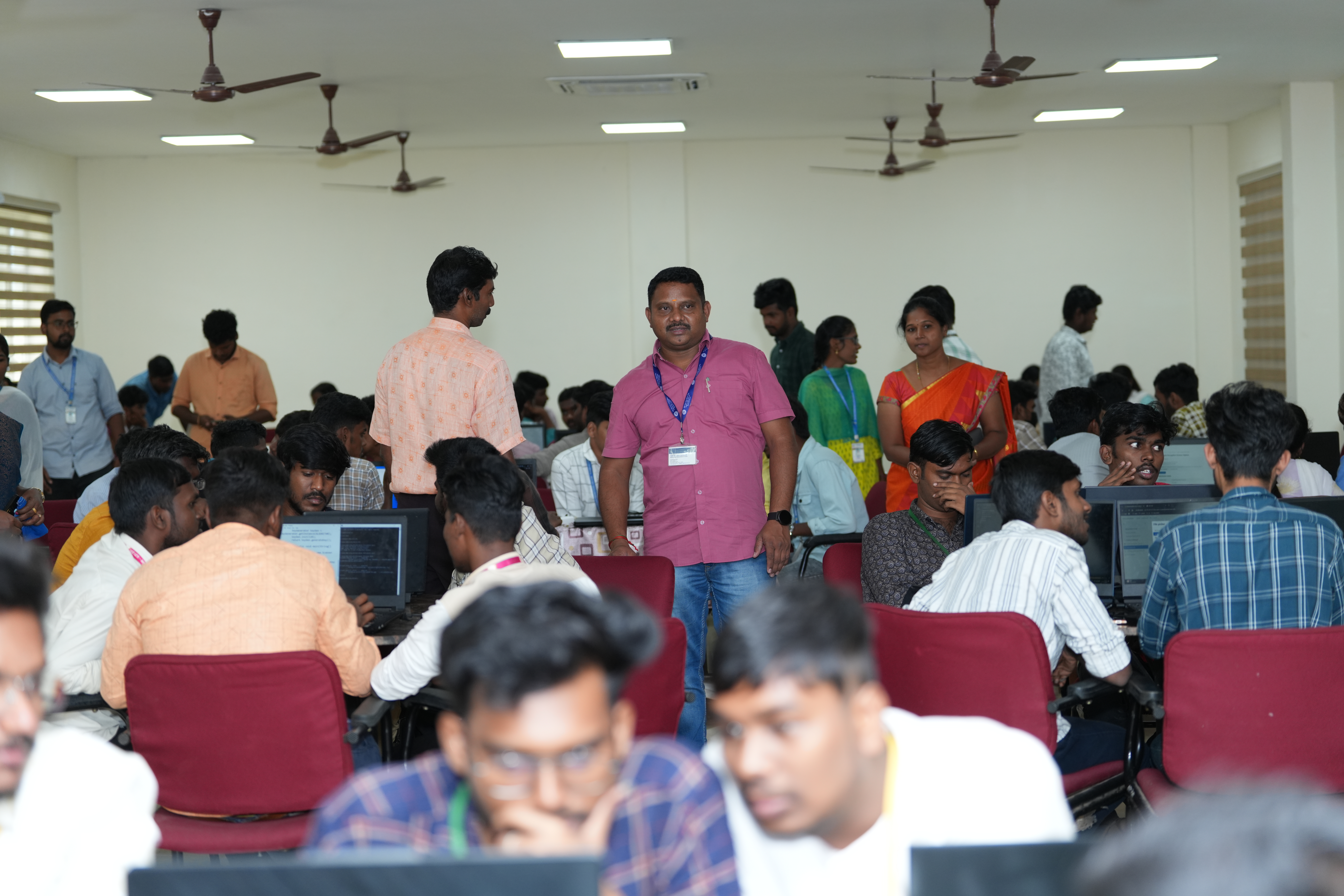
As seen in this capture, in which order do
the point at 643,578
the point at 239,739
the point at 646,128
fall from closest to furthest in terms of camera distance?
1. the point at 239,739
2. the point at 643,578
3. the point at 646,128

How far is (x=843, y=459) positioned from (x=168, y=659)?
3.92 m

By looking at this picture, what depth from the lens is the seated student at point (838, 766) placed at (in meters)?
1.11

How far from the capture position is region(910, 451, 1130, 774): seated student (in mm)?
2525

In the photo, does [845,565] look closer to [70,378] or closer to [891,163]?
[70,378]

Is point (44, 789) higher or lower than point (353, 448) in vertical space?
lower

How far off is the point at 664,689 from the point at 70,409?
5.88 meters

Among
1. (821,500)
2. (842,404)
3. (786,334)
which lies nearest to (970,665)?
(821,500)

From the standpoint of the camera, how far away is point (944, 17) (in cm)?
633

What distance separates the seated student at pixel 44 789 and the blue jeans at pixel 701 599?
7.53ft

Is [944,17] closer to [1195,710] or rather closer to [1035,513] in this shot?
[1035,513]

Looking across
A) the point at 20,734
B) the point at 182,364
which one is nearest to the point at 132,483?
the point at 20,734

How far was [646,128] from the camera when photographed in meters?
9.49

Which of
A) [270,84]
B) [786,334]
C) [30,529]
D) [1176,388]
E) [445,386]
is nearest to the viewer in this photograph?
[445,386]

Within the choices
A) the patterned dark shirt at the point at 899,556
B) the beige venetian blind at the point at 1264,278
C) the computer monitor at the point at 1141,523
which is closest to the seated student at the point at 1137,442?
the computer monitor at the point at 1141,523
